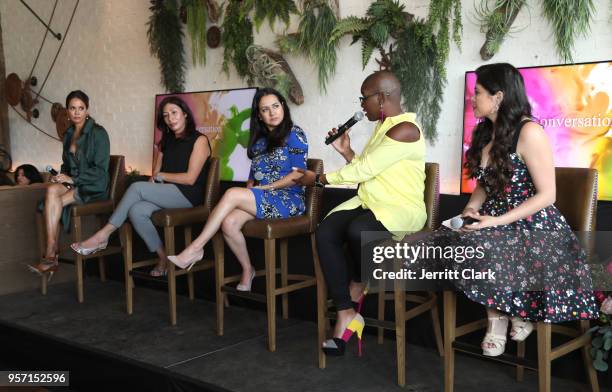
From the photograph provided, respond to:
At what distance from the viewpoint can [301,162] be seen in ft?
10.7

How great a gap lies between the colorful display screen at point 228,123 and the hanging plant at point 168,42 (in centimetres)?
21

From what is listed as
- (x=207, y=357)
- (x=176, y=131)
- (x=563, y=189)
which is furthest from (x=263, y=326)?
(x=563, y=189)

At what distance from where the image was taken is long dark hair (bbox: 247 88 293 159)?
328 cm

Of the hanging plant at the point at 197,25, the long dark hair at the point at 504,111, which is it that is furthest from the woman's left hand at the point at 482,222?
the hanging plant at the point at 197,25

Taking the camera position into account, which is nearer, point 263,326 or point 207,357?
point 207,357

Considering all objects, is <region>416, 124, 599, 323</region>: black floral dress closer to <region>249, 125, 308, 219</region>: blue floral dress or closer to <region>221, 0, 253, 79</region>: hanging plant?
<region>249, 125, 308, 219</region>: blue floral dress

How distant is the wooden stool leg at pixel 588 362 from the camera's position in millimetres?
2385

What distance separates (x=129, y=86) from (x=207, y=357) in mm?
3294

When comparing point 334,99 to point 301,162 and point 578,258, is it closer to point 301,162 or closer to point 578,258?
point 301,162

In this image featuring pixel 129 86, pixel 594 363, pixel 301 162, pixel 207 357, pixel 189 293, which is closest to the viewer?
pixel 594 363

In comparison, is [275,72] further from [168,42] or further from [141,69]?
[141,69]

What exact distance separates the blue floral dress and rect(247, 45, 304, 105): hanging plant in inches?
45.6

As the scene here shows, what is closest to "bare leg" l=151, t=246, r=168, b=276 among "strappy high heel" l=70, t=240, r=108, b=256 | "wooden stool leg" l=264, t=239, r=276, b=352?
"strappy high heel" l=70, t=240, r=108, b=256

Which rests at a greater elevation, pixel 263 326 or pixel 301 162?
pixel 301 162
